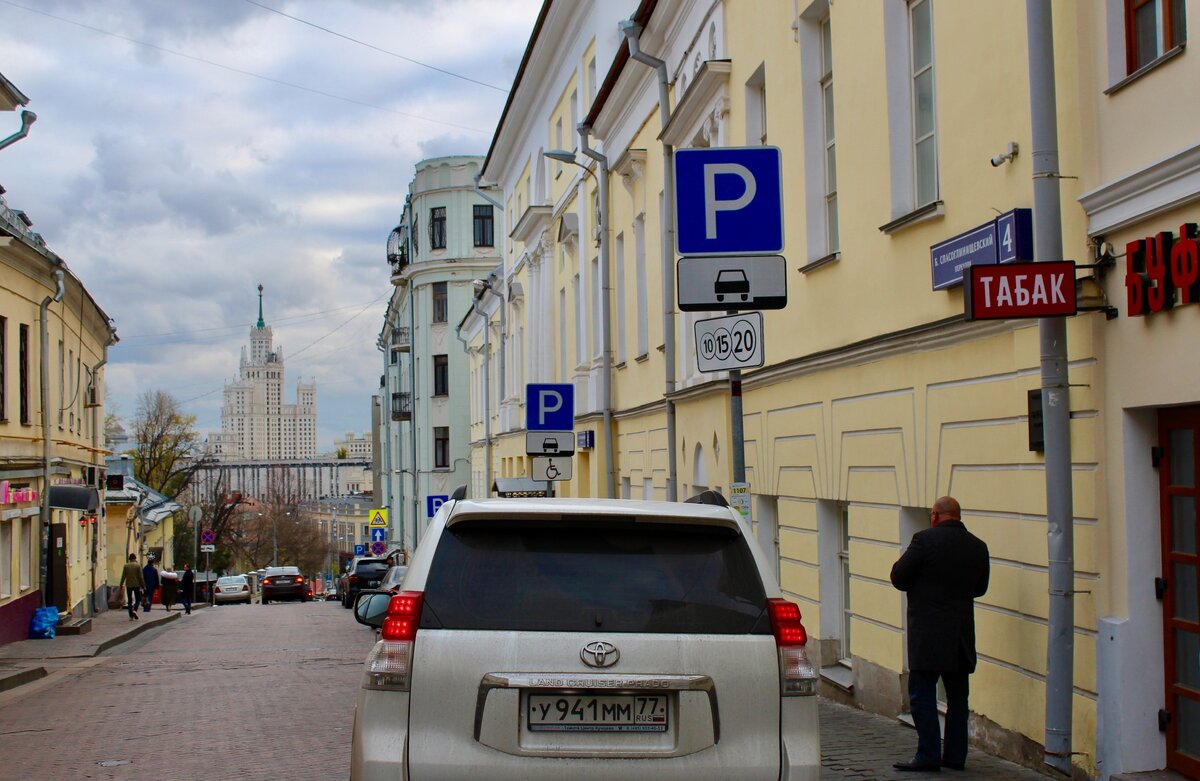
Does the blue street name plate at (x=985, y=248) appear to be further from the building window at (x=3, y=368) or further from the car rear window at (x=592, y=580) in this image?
the building window at (x=3, y=368)

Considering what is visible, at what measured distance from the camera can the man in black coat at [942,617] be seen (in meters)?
8.10

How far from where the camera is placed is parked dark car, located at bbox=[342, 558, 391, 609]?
41.8 m

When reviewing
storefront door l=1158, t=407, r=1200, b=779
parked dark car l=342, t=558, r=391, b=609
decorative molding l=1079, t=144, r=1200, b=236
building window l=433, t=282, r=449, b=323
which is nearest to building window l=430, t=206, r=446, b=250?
building window l=433, t=282, r=449, b=323

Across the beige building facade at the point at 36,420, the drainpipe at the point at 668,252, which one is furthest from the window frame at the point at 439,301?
the drainpipe at the point at 668,252

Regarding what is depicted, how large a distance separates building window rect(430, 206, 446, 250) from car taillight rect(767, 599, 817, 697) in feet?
196

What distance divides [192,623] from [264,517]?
91536 mm

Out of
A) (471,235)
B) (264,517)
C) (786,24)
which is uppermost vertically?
(471,235)

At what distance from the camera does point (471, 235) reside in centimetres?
6300

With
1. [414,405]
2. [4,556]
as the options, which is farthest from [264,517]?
[4,556]

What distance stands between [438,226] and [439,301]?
340cm

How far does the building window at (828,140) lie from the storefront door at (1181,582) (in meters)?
5.64

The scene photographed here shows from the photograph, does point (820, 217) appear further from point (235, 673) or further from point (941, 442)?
point (235, 673)

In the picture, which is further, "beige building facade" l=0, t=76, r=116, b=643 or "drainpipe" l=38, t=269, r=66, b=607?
"drainpipe" l=38, t=269, r=66, b=607

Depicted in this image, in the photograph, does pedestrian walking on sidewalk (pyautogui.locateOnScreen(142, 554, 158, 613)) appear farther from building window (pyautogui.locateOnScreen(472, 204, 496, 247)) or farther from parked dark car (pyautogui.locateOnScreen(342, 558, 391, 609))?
building window (pyautogui.locateOnScreen(472, 204, 496, 247))
